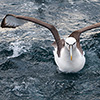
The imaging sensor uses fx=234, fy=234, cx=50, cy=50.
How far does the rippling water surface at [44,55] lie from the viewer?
20.5ft

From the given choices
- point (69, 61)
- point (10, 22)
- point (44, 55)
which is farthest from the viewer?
point (10, 22)

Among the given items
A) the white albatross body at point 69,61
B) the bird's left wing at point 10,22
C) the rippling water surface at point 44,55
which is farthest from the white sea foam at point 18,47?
the white albatross body at point 69,61

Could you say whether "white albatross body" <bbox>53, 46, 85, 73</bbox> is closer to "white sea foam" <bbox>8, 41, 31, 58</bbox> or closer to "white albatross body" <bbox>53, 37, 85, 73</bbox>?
"white albatross body" <bbox>53, 37, 85, 73</bbox>

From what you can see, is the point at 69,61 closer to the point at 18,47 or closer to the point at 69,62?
the point at 69,62

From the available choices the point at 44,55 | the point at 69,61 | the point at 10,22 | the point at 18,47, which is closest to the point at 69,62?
the point at 69,61

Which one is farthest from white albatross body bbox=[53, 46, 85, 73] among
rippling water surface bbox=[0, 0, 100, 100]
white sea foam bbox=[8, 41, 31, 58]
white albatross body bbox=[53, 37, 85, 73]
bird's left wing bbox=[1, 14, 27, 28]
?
bird's left wing bbox=[1, 14, 27, 28]

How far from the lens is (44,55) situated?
25.9ft

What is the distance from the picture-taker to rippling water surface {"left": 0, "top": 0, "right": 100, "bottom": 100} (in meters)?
6.24

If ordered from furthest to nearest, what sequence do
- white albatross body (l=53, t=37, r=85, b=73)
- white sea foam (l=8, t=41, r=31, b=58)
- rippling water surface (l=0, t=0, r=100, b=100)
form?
white sea foam (l=8, t=41, r=31, b=58), white albatross body (l=53, t=37, r=85, b=73), rippling water surface (l=0, t=0, r=100, b=100)

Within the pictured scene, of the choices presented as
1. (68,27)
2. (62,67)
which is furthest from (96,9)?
(62,67)

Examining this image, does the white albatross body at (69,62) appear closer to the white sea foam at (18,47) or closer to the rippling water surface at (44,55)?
the rippling water surface at (44,55)

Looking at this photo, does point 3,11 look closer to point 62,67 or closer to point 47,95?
point 62,67

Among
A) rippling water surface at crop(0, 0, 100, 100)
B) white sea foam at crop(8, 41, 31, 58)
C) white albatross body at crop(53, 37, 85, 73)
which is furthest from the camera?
white sea foam at crop(8, 41, 31, 58)

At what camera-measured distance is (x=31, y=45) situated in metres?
8.49
